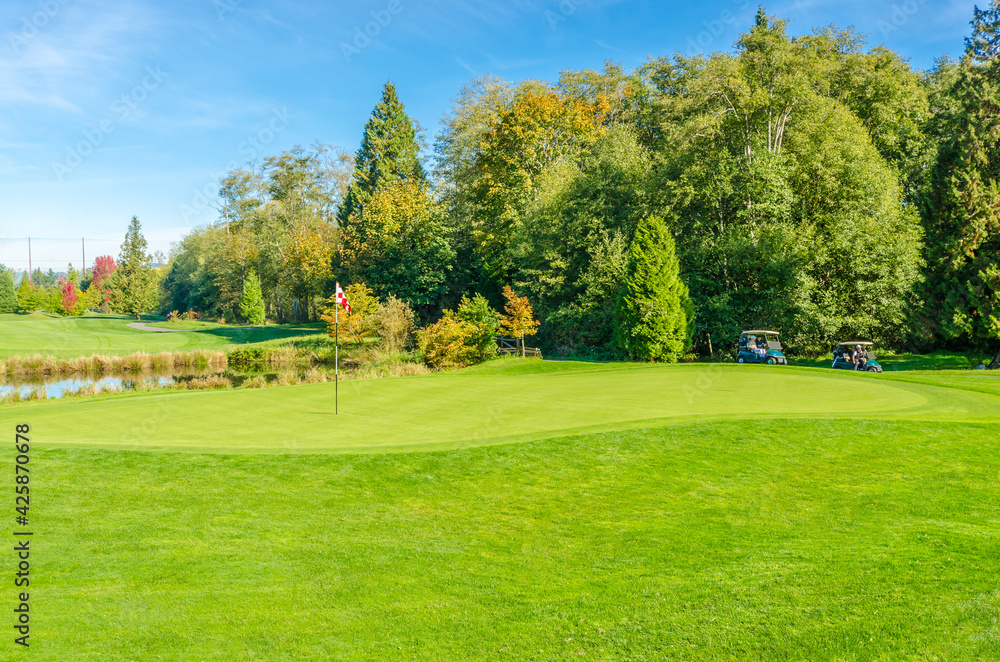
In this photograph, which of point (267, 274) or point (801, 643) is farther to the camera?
point (267, 274)

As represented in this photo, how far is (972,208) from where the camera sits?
2645cm

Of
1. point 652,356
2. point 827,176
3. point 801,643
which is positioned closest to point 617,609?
point 801,643

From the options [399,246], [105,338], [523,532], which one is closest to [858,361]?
[523,532]

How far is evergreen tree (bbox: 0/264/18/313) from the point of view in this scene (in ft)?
276

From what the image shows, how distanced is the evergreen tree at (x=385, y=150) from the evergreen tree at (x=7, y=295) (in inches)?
2171

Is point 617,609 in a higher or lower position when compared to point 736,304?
lower

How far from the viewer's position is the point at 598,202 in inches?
1419

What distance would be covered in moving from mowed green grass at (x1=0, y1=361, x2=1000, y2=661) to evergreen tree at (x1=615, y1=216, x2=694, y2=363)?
1646 centimetres

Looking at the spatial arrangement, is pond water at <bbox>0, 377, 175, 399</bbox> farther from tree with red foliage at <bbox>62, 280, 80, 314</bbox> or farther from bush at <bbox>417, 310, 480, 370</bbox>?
tree with red foliage at <bbox>62, 280, 80, 314</bbox>

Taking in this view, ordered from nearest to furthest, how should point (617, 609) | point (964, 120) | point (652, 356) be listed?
point (617, 609), point (964, 120), point (652, 356)

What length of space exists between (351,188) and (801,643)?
6196 cm

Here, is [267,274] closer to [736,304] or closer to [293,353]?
[293,353]

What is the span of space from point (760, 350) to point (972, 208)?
1079 centimetres

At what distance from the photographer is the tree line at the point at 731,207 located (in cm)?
2802
